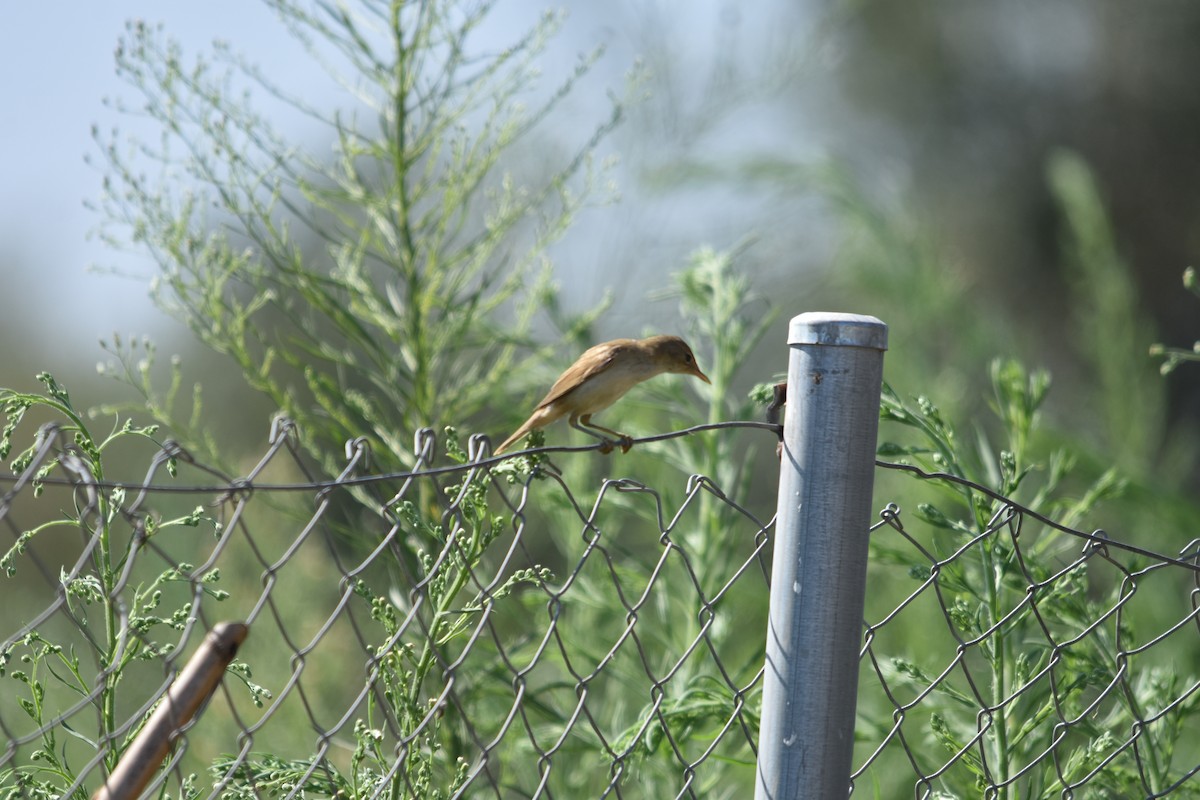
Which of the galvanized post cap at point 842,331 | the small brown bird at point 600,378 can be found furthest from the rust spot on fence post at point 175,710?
the small brown bird at point 600,378

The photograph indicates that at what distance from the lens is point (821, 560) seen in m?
1.53

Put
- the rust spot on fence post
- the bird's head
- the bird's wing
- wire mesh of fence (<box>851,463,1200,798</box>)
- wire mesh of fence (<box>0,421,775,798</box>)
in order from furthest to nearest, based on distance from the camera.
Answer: the bird's head, the bird's wing, wire mesh of fence (<box>851,463,1200,798</box>), wire mesh of fence (<box>0,421,775,798</box>), the rust spot on fence post

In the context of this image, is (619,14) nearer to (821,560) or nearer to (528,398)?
(528,398)

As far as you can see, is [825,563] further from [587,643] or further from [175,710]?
[587,643]

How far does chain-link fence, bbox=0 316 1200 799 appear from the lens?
1533 millimetres

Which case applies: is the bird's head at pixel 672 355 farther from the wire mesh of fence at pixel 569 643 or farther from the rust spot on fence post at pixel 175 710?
the rust spot on fence post at pixel 175 710

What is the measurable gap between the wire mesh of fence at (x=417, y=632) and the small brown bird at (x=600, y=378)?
0.23 m

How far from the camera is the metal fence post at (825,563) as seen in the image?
153 centimetres

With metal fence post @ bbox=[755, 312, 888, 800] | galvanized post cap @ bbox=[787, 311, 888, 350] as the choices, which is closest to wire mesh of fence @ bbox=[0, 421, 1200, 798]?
metal fence post @ bbox=[755, 312, 888, 800]

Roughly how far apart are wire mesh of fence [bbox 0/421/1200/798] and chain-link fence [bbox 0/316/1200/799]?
0.01 meters

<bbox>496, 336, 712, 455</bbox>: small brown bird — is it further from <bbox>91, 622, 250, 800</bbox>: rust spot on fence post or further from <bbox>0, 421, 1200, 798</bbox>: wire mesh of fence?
<bbox>91, 622, 250, 800</bbox>: rust spot on fence post

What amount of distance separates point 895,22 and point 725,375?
11.5 m

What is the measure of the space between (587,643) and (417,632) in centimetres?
121

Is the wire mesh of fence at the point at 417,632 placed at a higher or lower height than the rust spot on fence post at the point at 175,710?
higher
